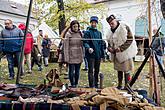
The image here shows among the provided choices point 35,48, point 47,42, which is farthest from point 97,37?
point 47,42

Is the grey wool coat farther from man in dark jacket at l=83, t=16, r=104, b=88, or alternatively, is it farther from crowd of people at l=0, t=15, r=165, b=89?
man in dark jacket at l=83, t=16, r=104, b=88

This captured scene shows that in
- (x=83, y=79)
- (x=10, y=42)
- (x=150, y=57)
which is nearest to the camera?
(x=150, y=57)

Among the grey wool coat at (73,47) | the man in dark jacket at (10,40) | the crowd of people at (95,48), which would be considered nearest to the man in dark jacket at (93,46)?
the crowd of people at (95,48)

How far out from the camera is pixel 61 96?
3133 mm

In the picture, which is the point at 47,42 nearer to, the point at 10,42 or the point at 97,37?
the point at 10,42

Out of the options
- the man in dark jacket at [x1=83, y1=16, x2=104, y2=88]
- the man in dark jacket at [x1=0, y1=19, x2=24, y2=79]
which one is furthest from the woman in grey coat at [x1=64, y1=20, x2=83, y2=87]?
the man in dark jacket at [x1=0, y1=19, x2=24, y2=79]

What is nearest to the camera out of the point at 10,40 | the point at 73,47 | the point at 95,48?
the point at 95,48

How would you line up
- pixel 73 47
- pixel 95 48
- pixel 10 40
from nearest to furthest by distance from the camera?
pixel 95 48, pixel 73 47, pixel 10 40

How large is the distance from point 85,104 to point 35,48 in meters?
5.45

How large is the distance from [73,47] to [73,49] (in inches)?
1.4

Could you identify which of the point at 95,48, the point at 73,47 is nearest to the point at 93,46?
the point at 95,48

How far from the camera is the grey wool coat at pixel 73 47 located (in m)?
5.19

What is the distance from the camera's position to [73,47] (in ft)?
17.2

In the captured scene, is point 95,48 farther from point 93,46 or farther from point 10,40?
point 10,40
